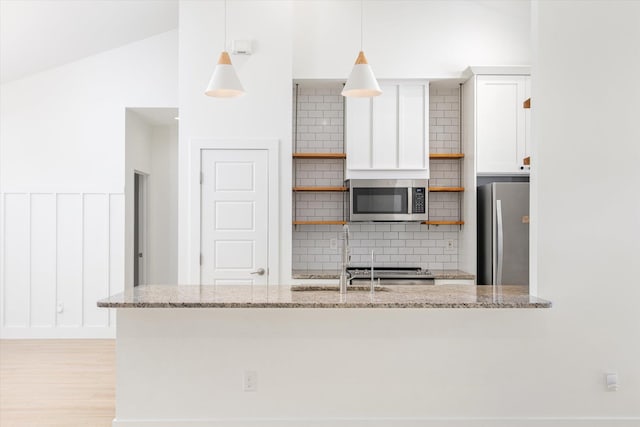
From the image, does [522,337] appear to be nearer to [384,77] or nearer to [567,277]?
[567,277]

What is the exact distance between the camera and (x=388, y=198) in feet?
15.1

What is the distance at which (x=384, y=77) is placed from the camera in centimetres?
469

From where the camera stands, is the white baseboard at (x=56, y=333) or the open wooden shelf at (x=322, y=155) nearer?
the open wooden shelf at (x=322, y=155)

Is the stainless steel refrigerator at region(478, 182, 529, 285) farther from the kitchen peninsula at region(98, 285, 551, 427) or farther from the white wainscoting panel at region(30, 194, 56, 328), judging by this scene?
the white wainscoting panel at region(30, 194, 56, 328)

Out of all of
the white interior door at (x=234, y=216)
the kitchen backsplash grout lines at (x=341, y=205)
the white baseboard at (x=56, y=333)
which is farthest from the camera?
the white baseboard at (x=56, y=333)

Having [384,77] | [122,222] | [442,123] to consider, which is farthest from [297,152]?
[122,222]

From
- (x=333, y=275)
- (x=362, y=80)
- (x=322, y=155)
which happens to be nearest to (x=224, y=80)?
(x=362, y=80)

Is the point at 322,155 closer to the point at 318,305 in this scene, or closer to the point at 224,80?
the point at 224,80

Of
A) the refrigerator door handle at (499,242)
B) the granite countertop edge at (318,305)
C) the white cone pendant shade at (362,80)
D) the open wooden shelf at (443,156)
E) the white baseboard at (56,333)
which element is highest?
the white cone pendant shade at (362,80)

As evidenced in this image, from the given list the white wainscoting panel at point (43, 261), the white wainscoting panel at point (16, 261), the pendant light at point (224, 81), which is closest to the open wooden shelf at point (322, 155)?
the pendant light at point (224, 81)

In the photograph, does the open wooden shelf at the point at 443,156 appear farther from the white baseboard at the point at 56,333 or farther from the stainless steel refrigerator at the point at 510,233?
the white baseboard at the point at 56,333

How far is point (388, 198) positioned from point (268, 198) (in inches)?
43.5

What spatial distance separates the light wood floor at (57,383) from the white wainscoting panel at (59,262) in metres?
0.21

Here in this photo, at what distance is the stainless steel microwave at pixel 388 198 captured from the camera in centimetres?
461
